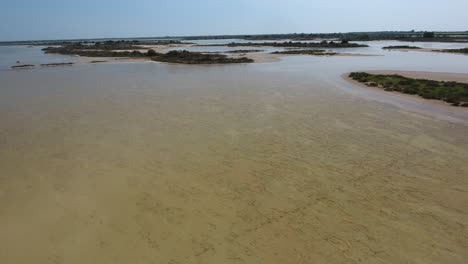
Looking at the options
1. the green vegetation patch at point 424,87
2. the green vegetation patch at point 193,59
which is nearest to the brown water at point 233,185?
the green vegetation patch at point 424,87

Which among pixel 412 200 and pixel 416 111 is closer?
pixel 412 200

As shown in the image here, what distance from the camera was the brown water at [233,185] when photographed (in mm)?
5164

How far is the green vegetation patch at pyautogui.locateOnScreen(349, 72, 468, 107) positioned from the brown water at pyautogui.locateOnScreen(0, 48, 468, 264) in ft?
7.97

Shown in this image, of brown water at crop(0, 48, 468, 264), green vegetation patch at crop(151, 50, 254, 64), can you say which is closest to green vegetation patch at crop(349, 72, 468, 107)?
brown water at crop(0, 48, 468, 264)

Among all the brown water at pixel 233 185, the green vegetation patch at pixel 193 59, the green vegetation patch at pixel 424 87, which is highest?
the green vegetation patch at pixel 193 59

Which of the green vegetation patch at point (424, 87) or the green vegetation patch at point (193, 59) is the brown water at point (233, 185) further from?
the green vegetation patch at point (193, 59)

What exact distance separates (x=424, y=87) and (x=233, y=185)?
16170 mm

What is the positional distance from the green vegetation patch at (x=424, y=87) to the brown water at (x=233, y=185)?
2428 millimetres

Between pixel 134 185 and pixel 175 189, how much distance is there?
95 cm

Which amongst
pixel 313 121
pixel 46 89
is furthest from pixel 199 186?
pixel 46 89

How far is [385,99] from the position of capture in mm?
16500

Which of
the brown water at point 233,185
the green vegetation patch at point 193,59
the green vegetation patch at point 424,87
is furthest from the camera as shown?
the green vegetation patch at point 193,59

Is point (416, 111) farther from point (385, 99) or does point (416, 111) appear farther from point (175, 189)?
point (175, 189)

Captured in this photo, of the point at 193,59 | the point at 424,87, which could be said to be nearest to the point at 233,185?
the point at 424,87
